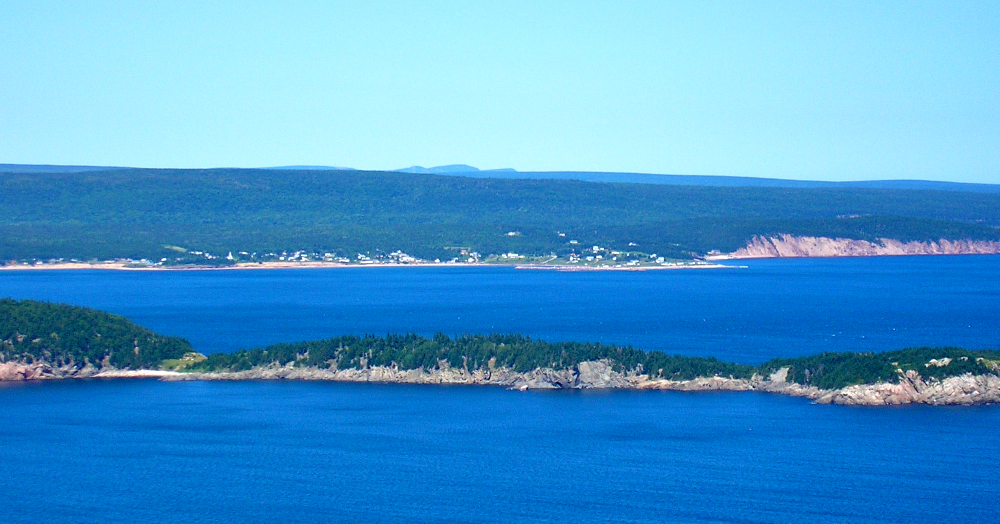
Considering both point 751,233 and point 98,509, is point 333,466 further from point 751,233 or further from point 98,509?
point 751,233

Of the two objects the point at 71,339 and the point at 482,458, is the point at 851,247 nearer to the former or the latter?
the point at 71,339

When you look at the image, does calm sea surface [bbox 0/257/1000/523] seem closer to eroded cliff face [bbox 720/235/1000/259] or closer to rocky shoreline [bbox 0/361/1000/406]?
rocky shoreline [bbox 0/361/1000/406]

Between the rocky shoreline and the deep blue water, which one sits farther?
the deep blue water

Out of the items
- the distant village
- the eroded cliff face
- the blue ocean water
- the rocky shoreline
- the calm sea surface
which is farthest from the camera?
the eroded cliff face

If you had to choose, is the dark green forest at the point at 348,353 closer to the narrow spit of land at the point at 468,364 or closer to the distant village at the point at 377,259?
the narrow spit of land at the point at 468,364

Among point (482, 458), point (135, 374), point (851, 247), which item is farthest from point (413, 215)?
point (482, 458)

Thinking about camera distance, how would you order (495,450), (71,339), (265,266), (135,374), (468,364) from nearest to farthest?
(495,450) → (468,364) → (135,374) → (71,339) → (265,266)

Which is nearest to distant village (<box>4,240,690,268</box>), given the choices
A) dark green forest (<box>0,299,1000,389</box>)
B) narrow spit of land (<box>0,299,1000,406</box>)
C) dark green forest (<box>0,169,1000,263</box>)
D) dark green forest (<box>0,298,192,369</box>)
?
dark green forest (<box>0,169,1000,263</box>)

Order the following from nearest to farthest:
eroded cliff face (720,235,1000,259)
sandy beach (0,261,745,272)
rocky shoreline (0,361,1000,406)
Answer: rocky shoreline (0,361,1000,406) < sandy beach (0,261,745,272) < eroded cliff face (720,235,1000,259)
